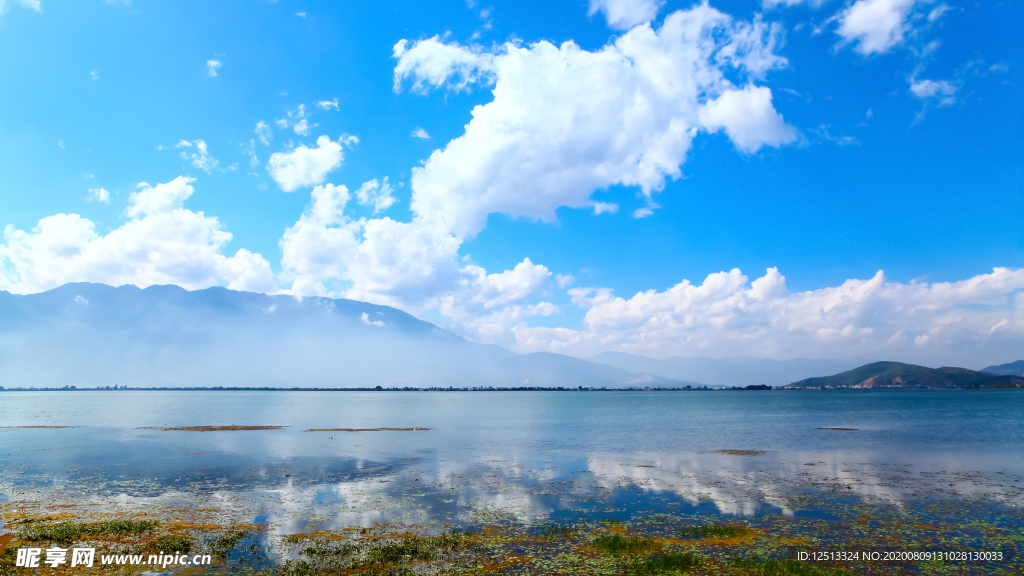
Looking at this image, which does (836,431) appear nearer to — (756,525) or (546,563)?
(756,525)

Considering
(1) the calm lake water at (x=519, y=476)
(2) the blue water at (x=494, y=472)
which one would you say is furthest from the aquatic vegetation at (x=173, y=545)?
(2) the blue water at (x=494, y=472)

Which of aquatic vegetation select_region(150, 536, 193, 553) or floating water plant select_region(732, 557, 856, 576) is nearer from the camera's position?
floating water plant select_region(732, 557, 856, 576)

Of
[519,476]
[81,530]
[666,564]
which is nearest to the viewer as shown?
[666,564]

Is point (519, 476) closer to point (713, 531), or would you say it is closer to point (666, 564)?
point (713, 531)

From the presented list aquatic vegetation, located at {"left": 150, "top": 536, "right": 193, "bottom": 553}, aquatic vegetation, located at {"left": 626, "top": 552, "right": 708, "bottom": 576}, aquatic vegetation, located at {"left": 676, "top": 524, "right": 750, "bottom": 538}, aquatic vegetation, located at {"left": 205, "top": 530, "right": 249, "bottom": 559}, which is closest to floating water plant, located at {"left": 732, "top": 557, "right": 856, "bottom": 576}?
aquatic vegetation, located at {"left": 626, "top": 552, "right": 708, "bottom": 576}

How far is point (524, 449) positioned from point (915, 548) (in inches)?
1611

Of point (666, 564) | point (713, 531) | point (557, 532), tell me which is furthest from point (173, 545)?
point (713, 531)

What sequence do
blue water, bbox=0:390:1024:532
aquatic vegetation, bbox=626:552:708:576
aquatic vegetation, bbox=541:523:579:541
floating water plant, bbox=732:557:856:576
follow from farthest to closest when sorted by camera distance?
blue water, bbox=0:390:1024:532, aquatic vegetation, bbox=541:523:579:541, aquatic vegetation, bbox=626:552:708:576, floating water plant, bbox=732:557:856:576

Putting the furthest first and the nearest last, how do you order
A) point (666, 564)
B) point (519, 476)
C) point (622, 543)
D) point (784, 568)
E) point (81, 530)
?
point (519, 476) → point (81, 530) → point (622, 543) → point (666, 564) → point (784, 568)

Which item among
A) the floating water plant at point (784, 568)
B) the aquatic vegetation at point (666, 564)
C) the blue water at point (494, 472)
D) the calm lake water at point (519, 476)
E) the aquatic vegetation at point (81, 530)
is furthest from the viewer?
the blue water at point (494, 472)

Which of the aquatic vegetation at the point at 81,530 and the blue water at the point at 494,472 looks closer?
the aquatic vegetation at the point at 81,530

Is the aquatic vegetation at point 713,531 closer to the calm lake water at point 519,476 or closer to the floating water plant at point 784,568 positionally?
the calm lake water at point 519,476

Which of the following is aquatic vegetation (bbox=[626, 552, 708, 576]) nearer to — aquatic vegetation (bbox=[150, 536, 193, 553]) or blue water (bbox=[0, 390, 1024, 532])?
blue water (bbox=[0, 390, 1024, 532])

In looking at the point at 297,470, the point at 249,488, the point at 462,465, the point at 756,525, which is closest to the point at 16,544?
the point at 249,488
